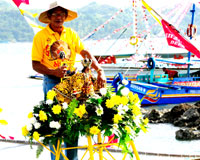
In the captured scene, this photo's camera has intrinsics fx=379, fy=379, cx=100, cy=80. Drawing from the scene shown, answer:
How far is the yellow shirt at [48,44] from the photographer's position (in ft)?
8.55

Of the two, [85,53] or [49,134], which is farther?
[85,53]

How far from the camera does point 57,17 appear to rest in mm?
2594

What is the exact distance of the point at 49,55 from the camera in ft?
8.63

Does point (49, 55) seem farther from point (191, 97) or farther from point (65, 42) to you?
point (191, 97)

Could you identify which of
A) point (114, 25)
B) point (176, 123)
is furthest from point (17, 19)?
point (176, 123)

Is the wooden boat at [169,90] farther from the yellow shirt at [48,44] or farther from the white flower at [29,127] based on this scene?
the white flower at [29,127]

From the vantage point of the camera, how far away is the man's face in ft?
8.41

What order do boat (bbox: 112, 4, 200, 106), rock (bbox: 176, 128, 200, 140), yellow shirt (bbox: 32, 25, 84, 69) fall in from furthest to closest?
boat (bbox: 112, 4, 200, 106), rock (bbox: 176, 128, 200, 140), yellow shirt (bbox: 32, 25, 84, 69)

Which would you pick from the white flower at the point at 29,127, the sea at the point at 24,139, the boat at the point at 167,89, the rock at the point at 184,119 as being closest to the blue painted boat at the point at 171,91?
the boat at the point at 167,89

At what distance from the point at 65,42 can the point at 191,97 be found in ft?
35.8

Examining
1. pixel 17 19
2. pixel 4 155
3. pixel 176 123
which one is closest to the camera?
pixel 4 155

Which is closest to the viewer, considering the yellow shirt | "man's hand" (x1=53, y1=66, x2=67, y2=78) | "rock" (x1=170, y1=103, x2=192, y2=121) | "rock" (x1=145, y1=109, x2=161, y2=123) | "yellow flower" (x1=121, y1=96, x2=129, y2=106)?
"yellow flower" (x1=121, y1=96, x2=129, y2=106)

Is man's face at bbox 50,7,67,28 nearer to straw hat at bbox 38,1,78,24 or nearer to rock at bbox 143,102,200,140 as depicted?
straw hat at bbox 38,1,78,24

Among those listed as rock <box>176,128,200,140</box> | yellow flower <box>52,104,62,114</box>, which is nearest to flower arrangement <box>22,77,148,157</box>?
yellow flower <box>52,104,62,114</box>
